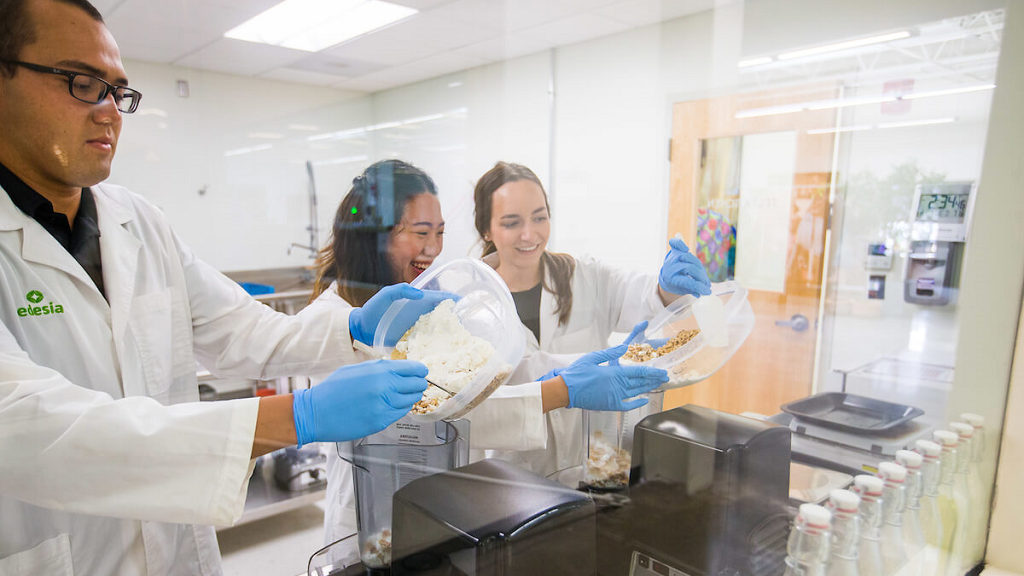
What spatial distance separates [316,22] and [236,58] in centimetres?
13

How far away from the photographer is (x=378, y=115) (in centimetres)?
96

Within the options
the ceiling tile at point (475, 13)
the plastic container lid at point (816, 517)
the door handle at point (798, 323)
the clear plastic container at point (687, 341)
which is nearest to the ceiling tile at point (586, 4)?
the ceiling tile at point (475, 13)

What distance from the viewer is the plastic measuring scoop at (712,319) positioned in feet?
3.91

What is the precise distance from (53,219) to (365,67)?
484 millimetres

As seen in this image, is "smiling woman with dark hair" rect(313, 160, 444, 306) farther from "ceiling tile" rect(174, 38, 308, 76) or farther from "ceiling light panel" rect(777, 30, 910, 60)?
"ceiling light panel" rect(777, 30, 910, 60)

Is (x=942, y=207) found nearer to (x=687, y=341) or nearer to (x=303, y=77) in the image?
(x=687, y=341)

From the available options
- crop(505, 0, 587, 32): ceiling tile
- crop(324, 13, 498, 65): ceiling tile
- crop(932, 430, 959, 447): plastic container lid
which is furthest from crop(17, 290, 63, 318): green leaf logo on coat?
crop(932, 430, 959, 447): plastic container lid

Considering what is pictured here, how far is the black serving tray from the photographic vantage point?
1521 millimetres

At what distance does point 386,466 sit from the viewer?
0.94 meters

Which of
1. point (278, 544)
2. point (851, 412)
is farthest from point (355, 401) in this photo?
point (851, 412)

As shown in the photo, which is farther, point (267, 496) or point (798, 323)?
point (798, 323)

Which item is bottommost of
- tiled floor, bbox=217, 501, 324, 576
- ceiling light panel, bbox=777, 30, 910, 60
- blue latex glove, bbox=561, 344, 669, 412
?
tiled floor, bbox=217, 501, 324, 576

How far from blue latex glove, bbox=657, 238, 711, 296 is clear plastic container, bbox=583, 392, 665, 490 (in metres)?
0.23

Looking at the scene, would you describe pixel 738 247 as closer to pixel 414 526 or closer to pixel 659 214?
pixel 659 214
